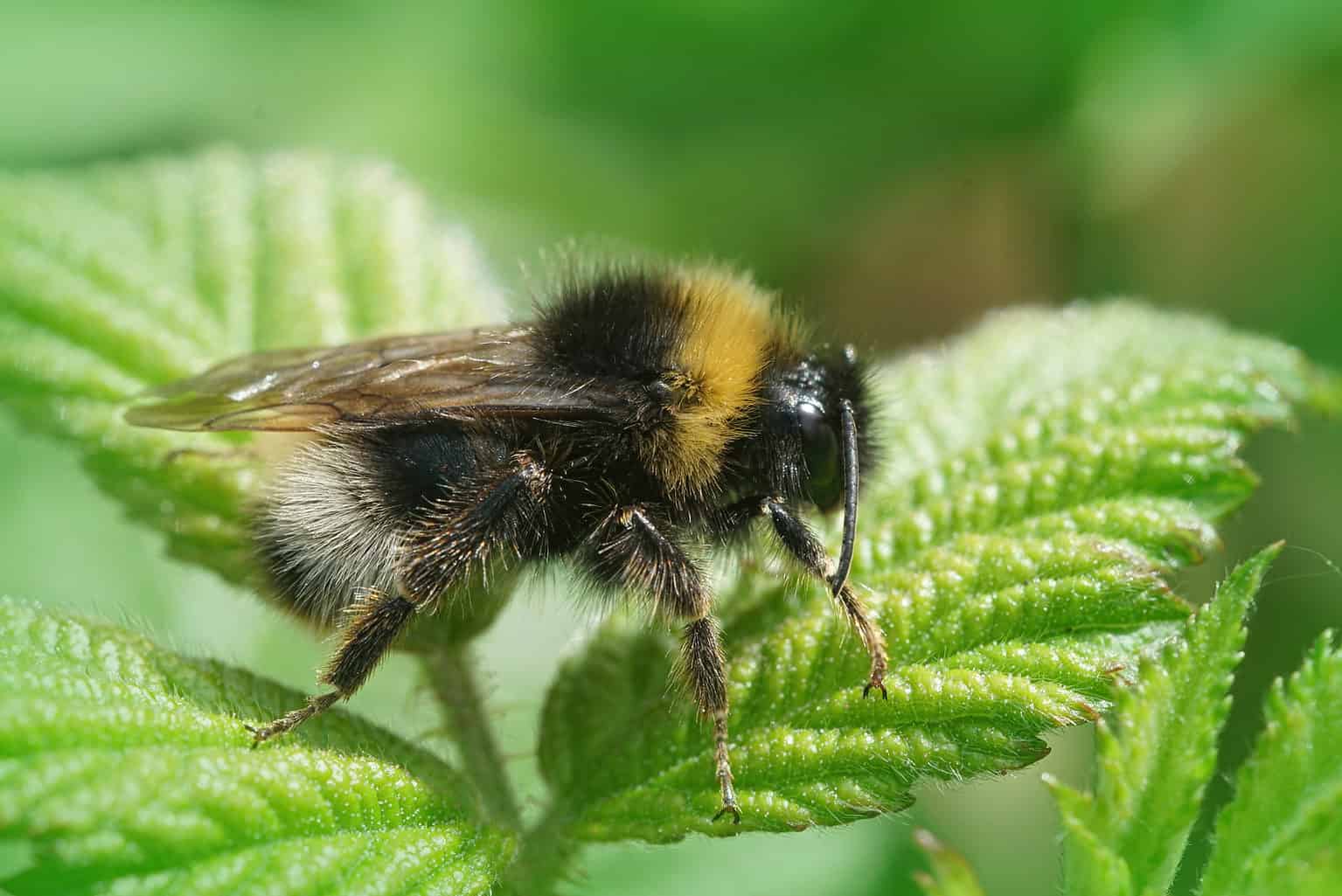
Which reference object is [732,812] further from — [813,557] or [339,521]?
[339,521]

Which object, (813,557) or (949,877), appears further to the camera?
(813,557)

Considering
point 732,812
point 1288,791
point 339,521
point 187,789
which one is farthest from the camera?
point 339,521

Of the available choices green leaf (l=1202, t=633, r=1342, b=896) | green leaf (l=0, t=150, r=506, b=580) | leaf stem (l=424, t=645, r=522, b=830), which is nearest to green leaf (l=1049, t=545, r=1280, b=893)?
green leaf (l=1202, t=633, r=1342, b=896)

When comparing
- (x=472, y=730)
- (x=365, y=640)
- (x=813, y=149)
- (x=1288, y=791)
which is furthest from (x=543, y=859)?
(x=813, y=149)

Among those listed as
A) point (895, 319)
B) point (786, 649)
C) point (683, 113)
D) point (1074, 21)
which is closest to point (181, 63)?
point (683, 113)

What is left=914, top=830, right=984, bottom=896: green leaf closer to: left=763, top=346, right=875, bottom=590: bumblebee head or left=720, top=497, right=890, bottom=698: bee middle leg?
left=720, top=497, right=890, bottom=698: bee middle leg

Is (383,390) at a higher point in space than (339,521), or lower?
higher
